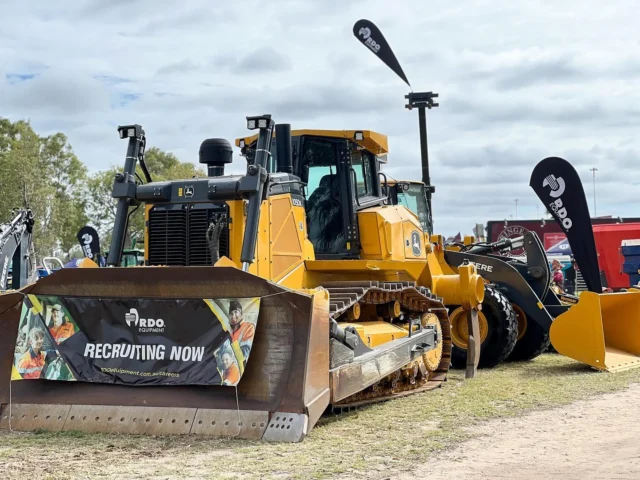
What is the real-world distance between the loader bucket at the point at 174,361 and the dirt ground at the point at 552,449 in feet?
4.32

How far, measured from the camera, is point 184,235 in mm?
7766

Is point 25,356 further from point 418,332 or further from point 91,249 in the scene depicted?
point 91,249

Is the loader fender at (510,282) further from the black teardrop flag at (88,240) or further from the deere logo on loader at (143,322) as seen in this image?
the black teardrop flag at (88,240)

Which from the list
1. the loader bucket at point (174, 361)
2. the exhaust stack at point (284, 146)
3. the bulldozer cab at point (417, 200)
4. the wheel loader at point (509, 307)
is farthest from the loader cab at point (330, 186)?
the bulldozer cab at point (417, 200)

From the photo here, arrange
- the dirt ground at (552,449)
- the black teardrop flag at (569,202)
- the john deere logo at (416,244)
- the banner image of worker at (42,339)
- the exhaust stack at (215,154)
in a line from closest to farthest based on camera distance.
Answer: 1. the dirt ground at (552,449)
2. the banner image of worker at (42,339)
3. the exhaust stack at (215,154)
4. the john deere logo at (416,244)
5. the black teardrop flag at (569,202)

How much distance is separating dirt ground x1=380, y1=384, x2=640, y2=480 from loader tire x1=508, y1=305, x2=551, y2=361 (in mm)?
4324

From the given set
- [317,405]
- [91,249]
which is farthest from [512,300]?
[91,249]

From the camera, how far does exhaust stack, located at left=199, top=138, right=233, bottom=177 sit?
8.34m

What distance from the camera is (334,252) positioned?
9.41 m

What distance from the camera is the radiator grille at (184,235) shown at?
7.70m

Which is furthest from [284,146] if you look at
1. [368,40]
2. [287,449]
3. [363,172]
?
[368,40]

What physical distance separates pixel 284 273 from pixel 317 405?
1.96 m

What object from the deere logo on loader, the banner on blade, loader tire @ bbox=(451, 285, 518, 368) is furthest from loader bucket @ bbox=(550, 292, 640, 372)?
the deere logo on loader

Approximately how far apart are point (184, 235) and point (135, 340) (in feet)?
4.08
